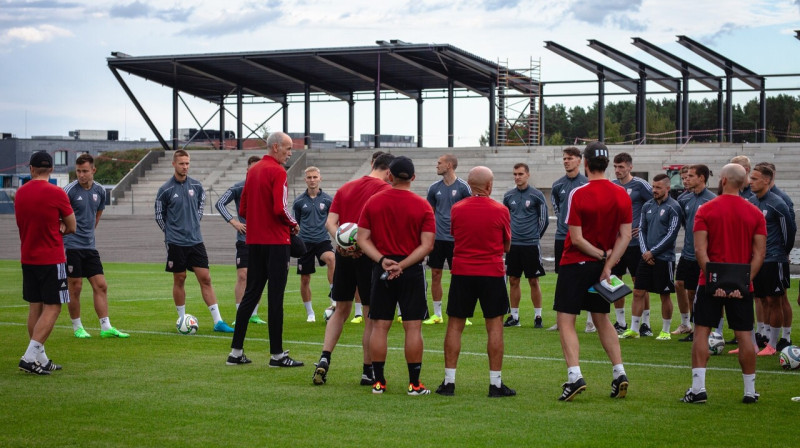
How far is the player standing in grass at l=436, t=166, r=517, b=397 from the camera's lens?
8.18m

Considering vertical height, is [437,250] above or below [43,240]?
below

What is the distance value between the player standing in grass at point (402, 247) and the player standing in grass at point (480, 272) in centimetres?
26

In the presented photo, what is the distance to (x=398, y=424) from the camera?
7098 mm

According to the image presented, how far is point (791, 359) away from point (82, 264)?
8386 millimetres

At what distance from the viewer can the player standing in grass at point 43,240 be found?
9383 mm

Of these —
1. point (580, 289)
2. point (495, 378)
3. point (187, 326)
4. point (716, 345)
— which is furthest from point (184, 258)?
point (716, 345)

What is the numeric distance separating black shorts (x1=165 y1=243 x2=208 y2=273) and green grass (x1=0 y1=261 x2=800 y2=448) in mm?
942

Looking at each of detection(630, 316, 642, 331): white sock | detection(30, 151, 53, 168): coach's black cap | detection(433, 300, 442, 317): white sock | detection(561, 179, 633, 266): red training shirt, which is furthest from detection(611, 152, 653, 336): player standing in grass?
detection(30, 151, 53, 168): coach's black cap

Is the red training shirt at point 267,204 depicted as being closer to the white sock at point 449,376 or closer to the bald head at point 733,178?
the white sock at point 449,376

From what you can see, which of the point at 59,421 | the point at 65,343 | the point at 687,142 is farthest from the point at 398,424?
the point at 687,142

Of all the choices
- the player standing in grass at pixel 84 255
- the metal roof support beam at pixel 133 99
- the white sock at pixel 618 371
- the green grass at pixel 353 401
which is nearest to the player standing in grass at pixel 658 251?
the green grass at pixel 353 401

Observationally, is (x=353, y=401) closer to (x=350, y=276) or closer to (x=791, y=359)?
(x=350, y=276)

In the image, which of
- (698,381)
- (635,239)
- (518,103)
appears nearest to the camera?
(698,381)

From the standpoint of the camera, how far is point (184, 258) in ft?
40.5
